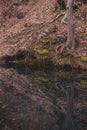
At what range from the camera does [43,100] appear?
1084 cm

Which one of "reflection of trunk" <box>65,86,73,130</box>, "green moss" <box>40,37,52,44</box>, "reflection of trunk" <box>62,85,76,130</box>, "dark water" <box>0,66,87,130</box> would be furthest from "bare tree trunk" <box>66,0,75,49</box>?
"reflection of trunk" <box>62,85,76,130</box>

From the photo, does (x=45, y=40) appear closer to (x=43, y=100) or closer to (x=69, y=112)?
(x=43, y=100)

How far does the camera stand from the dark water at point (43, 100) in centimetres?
812

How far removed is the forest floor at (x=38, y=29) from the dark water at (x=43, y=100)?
2312 millimetres

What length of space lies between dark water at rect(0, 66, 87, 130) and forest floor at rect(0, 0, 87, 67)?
Result: 2.31 meters

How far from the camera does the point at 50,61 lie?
1875 centimetres

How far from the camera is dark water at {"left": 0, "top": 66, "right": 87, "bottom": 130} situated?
8117 mm

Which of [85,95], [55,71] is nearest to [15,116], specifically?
[85,95]

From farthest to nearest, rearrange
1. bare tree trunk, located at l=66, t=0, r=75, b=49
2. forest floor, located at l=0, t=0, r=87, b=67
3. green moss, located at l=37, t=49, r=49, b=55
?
forest floor, located at l=0, t=0, r=87, b=67, green moss, located at l=37, t=49, r=49, b=55, bare tree trunk, located at l=66, t=0, r=75, b=49

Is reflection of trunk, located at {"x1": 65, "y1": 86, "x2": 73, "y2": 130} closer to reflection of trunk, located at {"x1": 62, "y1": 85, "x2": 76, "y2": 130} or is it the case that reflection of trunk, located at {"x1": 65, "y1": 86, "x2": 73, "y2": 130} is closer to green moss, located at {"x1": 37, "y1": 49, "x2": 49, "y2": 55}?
reflection of trunk, located at {"x1": 62, "y1": 85, "x2": 76, "y2": 130}

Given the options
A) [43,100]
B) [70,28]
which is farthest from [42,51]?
[43,100]

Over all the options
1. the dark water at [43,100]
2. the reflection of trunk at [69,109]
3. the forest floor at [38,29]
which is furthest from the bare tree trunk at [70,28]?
the reflection of trunk at [69,109]

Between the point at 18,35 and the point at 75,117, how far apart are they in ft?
45.6

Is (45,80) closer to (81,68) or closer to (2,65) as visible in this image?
(81,68)
